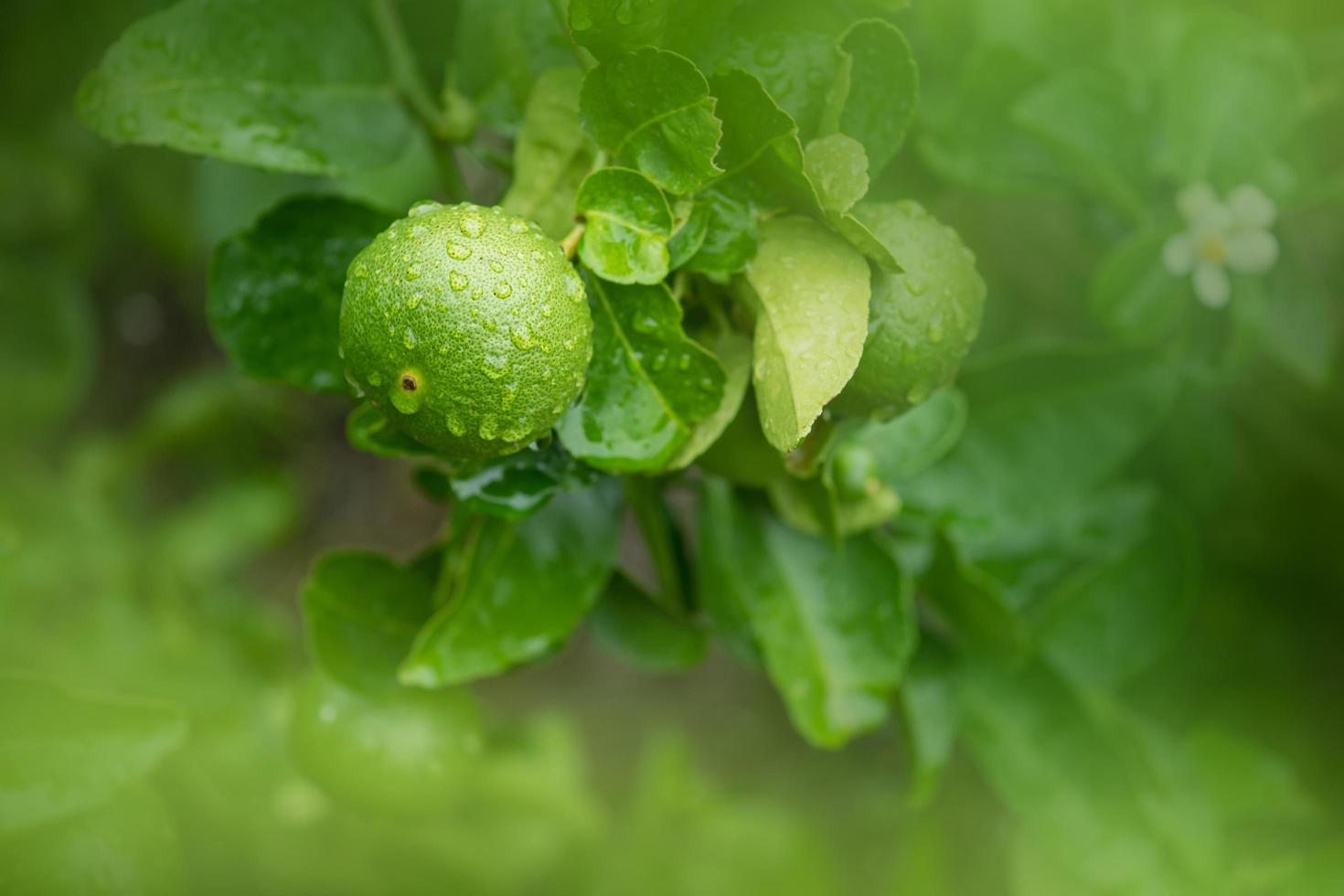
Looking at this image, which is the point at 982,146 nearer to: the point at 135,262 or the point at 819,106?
the point at 819,106

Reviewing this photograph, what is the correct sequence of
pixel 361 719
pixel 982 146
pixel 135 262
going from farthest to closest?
pixel 135 262
pixel 982 146
pixel 361 719

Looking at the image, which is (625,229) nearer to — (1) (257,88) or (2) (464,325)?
(2) (464,325)

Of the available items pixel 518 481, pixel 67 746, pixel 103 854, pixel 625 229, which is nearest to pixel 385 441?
pixel 518 481

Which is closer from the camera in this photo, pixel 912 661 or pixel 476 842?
pixel 912 661

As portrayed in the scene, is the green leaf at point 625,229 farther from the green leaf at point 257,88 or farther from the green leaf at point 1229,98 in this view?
the green leaf at point 1229,98

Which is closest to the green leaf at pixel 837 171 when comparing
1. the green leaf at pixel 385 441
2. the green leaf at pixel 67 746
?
the green leaf at pixel 385 441

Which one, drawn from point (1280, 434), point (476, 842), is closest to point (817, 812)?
point (476, 842)
